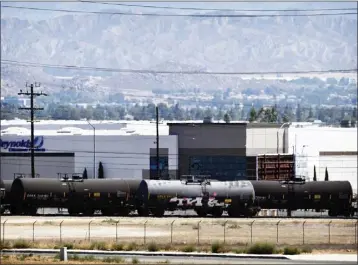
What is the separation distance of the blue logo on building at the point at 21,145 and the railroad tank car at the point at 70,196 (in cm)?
6054

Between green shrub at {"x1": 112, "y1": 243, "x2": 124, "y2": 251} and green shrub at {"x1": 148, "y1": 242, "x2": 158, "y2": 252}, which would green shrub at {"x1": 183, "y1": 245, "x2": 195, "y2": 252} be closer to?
green shrub at {"x1": 148, "y1": 242, "x2": 158, "y2": 252}

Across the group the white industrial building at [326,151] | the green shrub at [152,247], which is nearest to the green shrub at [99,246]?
the green shrub at [152,247]

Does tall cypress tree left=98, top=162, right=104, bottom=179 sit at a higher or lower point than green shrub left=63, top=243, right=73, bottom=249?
higher

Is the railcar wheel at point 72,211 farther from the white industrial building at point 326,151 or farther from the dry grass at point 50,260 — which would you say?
the white industrial building at point 326,151

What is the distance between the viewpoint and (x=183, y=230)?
92.8 metres

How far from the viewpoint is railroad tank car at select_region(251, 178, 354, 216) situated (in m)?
111

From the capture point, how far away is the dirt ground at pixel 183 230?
8475 centimetres

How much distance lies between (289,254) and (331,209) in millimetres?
40333

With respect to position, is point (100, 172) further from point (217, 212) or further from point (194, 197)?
point (194, 197)

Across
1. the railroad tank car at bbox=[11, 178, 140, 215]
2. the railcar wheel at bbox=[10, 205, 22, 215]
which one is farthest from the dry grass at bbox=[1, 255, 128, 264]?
the railcar wheel at bbox=[10, 205, 22, 215]

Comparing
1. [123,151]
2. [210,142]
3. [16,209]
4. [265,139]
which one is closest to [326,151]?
[265,139]

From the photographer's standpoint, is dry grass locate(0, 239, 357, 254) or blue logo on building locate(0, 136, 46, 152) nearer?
dry grass locate(0, 239, 357, 254)

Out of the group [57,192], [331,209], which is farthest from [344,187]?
[57,192]

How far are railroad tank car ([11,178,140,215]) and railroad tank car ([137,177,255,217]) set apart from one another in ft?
6.32
